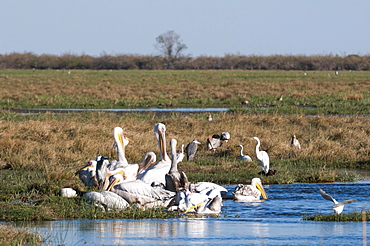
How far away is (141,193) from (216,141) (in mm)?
6309

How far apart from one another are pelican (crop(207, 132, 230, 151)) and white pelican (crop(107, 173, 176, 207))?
587cm

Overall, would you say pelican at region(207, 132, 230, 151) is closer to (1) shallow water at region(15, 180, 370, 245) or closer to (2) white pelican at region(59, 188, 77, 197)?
(1) shallow water at region(15, 180, 370, 245)

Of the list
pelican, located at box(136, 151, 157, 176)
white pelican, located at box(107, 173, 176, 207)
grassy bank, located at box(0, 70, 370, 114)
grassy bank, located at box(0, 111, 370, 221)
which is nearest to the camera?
white pelican, located at box(107, 173, 176, 207)

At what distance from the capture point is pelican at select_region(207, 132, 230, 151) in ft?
51.9

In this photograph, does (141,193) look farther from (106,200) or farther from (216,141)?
(216,141)

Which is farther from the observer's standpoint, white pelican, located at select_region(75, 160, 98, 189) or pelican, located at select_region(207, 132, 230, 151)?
pelican, located at select_region(207, 132, 230, 151)

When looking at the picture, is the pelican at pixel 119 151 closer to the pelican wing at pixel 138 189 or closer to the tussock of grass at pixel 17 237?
the pelican wing at pixel 138 189

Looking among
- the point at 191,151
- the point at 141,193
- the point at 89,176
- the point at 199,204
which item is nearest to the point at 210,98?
the point at 191,151

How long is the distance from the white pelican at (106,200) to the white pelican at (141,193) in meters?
0.18

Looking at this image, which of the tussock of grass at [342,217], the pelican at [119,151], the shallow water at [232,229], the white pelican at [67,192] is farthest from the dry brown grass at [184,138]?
the tussock of grass at [342,217]

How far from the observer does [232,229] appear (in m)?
8.45

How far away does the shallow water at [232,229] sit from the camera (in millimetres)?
7750

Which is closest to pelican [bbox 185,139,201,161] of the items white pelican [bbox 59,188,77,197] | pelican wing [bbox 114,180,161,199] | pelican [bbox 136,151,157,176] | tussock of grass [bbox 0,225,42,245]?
pelican [bbox 136,151,157,176]

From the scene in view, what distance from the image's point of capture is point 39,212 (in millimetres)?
9039
